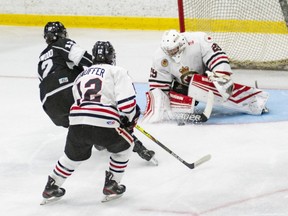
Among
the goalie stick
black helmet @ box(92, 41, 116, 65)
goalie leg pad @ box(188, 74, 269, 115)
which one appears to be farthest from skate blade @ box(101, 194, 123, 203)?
goalie leg pad @ box(188, 74, 269, 115)

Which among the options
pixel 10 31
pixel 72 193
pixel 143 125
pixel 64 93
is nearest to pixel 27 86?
pixel 143 125

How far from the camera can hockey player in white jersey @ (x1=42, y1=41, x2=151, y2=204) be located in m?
2.84

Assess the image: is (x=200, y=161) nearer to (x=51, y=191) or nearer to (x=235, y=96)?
(x=51, y=191)

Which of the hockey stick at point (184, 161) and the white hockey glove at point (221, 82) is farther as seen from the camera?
the white hockey glove at point (221, 82)

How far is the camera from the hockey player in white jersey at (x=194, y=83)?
13.9 ft

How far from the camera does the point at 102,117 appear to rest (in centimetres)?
284

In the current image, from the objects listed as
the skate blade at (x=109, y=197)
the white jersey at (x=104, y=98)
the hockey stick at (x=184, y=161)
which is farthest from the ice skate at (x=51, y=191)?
the hockey stick at (x=184, y=161)

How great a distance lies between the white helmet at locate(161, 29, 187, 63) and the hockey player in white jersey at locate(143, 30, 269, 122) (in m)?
0.01

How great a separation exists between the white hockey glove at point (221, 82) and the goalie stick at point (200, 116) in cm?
7

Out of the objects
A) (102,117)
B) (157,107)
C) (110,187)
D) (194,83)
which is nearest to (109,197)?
(110,187)

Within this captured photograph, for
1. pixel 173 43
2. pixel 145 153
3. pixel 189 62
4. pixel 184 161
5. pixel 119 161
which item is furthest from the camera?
pixel 189 62

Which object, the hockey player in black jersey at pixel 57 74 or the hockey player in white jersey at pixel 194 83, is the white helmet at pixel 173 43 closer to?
the hockey player in white jersey at pixel 194 83

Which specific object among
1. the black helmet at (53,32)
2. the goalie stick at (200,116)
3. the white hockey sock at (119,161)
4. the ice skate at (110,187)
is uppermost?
the black helmet at (53,32)

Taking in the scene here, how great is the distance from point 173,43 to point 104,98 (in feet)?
4.33
